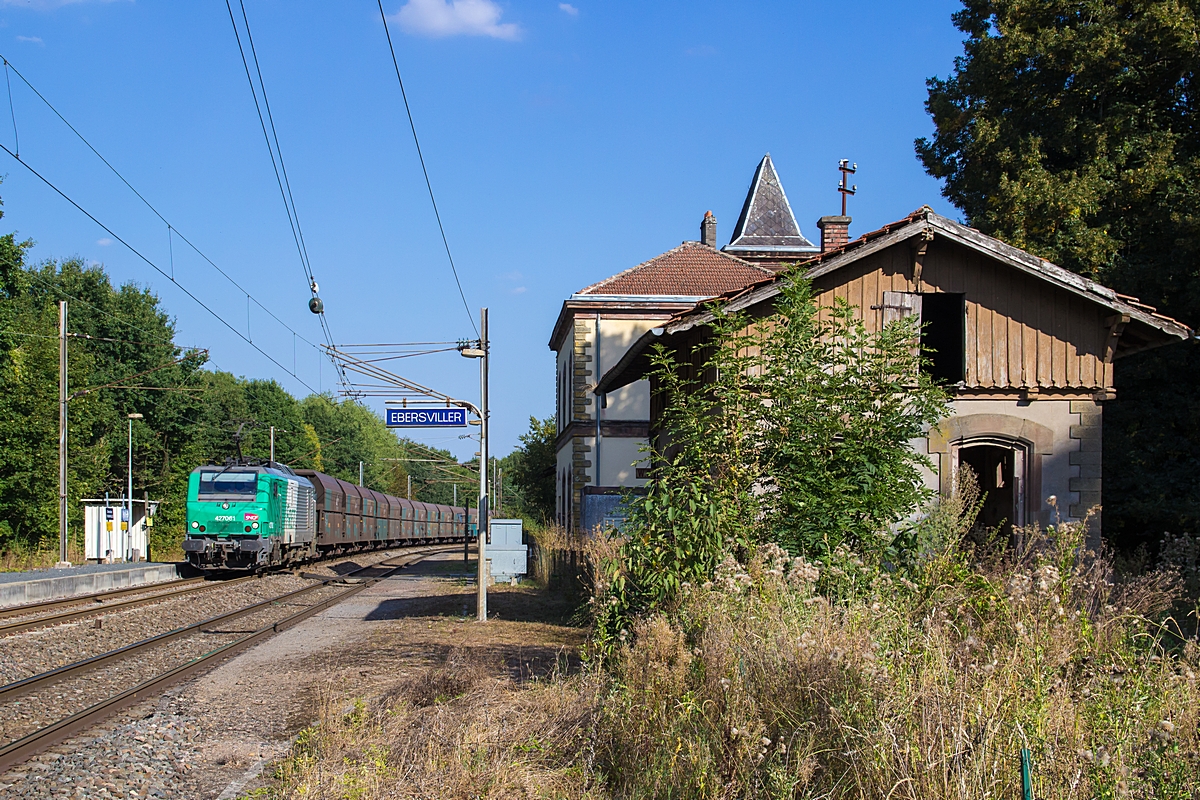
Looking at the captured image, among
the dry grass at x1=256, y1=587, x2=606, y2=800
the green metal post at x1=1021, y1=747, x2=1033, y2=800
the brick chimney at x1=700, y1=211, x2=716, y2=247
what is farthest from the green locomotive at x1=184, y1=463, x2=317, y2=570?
the green metal post at x1=1021, y1=747, x2=1033, y2=800

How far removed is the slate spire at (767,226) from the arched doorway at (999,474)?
25.1m

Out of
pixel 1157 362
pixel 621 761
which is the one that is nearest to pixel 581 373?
pixel 1157 362

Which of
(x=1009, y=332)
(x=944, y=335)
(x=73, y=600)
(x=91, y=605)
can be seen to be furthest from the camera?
(x=73, y=600)

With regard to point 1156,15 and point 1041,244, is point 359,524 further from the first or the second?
point 1156,15

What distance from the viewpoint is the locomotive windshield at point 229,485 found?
25297 millimetres

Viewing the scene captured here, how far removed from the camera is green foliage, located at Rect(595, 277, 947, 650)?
328 inches

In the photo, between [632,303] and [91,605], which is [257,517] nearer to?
[91,605]

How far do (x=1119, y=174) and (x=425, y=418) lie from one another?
13.9 meters

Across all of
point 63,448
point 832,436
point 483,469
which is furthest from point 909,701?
point 63,448

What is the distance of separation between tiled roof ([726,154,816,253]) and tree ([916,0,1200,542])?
20236 mm

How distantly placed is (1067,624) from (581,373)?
26.6m

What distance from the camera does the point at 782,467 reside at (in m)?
9.19

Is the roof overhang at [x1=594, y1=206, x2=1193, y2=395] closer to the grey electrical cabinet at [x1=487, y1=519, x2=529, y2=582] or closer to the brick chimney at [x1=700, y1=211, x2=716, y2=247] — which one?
the grey electrical cabinet at [x1=487, y1=519, x2=529, y2=582]

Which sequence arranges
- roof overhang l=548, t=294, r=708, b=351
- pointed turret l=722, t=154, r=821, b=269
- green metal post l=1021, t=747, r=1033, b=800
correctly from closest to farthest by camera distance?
1. green metal post l=1021, t=747, r=1033, b=800
2. roof overhang l=548, t=294, r=708, b=351
3. pointed turret l=722, t=154, r=821, b=269
